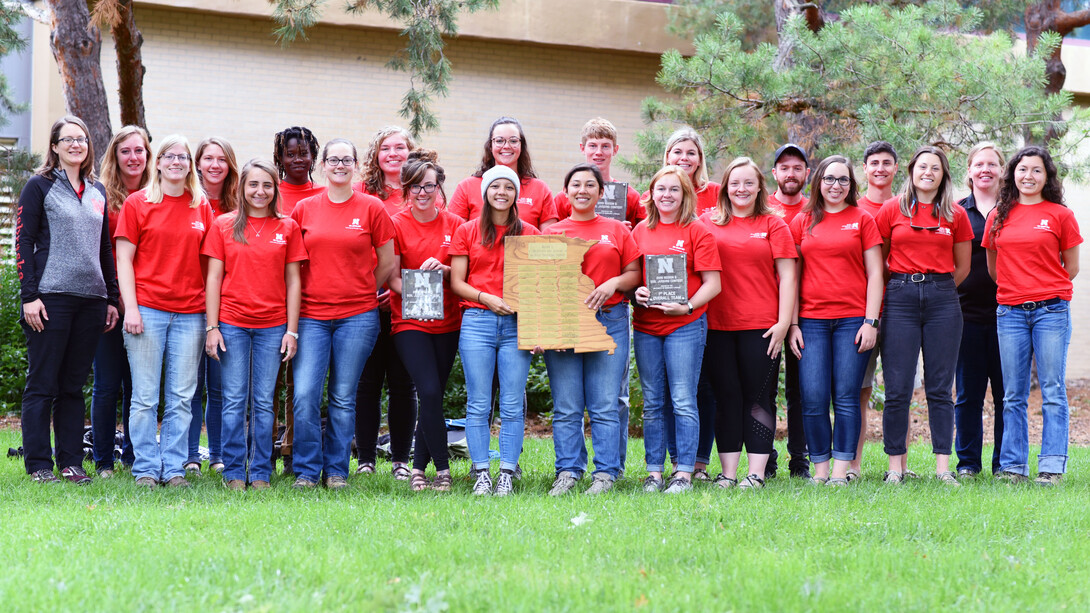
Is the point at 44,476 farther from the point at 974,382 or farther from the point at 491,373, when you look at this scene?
the point at 974,382

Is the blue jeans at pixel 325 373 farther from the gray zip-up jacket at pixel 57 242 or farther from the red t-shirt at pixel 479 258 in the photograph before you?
the gray zip-up jacket at pixel 57 242

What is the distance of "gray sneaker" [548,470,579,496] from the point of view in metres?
6.11

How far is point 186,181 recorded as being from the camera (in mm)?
6461

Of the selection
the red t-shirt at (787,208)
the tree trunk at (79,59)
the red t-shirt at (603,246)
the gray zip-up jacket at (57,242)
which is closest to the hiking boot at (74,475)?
the gray zip-up jacket at (57,242)

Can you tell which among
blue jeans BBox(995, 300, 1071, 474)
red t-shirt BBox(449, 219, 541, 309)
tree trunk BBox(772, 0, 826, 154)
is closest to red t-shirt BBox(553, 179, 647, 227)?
red t-shirt BBox(449, 219, 541, 309)

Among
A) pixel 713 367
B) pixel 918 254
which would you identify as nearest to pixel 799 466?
pixel 713 367

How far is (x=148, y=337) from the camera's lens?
20.5 ft

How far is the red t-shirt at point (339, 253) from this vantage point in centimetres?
625

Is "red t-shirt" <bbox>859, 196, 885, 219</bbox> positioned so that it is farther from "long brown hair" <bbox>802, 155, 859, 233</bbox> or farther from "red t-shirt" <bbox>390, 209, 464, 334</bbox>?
"red t-shirt" <bbox>390, 209, 464, 334</bbox>

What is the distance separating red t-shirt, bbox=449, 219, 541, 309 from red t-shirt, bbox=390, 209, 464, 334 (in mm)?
142

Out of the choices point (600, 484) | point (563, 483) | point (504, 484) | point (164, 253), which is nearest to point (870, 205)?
point (600, 484)

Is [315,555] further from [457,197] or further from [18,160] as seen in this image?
[18,160]

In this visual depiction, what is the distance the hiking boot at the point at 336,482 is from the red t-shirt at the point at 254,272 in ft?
3.51

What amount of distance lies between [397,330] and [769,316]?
240 centimetres
